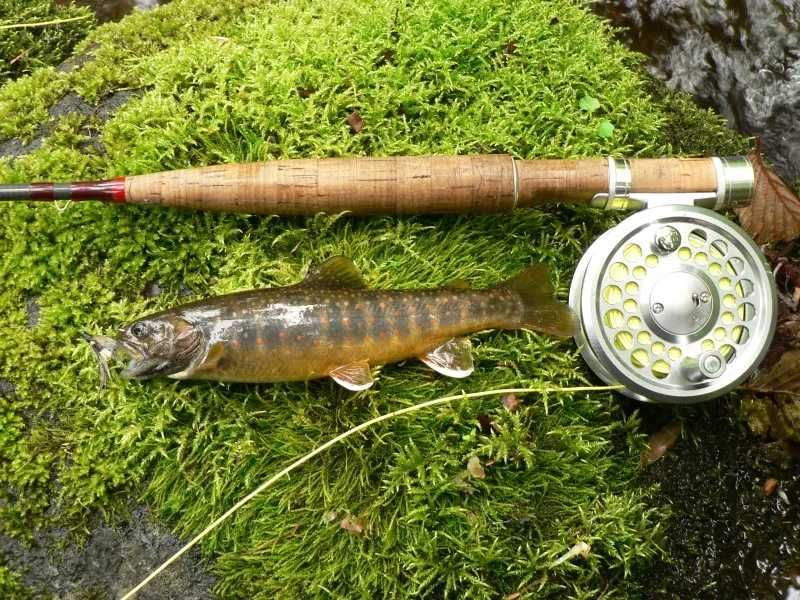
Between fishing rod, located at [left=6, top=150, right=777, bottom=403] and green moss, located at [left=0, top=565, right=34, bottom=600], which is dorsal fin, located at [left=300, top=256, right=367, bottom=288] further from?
green moss, located at [left=0, top=565, right=34, bottom=600]

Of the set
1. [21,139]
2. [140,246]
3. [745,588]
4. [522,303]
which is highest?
[21,139]

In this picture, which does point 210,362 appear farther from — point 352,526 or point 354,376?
point 352,526

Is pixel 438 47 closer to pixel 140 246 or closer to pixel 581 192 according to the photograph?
pixel 581 192

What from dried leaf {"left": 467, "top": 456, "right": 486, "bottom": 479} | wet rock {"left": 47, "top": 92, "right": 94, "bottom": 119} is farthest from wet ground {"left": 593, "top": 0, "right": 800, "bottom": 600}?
wet rock {"left": 47, "top": 92, "right": 94, "bottom": 119}

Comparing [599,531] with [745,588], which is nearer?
[599,531]

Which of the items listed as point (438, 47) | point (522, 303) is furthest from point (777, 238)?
point (438, 47)

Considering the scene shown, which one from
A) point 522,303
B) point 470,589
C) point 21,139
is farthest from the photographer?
point 21,139

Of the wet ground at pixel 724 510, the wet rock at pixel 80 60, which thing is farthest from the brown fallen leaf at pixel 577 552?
the wet rock at pixel 80 60
